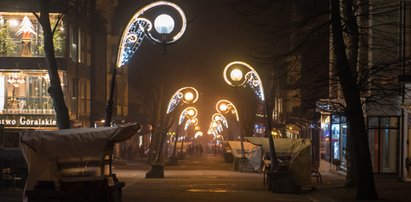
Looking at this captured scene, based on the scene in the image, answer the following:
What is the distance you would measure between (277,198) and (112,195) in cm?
980

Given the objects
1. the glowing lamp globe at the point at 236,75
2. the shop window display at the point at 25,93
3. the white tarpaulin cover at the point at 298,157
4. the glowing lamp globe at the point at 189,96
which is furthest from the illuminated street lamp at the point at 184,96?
the white tarpaulin cover at the point at 298,157

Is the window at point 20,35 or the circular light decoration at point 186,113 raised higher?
the window at point 20,35

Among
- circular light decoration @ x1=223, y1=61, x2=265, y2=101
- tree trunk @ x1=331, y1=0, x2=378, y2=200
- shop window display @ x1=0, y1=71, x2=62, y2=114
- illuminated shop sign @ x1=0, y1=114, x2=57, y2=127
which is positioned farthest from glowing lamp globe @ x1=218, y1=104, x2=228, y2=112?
tree trunk @ x1=331, y1=0, x2=378, y2=200

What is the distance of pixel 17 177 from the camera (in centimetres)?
2452

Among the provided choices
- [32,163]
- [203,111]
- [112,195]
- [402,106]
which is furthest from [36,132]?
[203,111]

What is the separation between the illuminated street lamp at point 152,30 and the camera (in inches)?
875

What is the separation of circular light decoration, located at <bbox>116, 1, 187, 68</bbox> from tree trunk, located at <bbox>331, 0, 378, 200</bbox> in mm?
4741

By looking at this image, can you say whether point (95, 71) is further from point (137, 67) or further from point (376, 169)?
point (376, 169)

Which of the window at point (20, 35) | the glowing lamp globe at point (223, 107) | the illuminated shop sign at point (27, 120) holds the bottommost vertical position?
the illuminated shop sign at point (27, 120)

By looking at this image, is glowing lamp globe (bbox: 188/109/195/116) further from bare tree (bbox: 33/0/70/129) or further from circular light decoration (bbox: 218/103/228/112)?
bare tree (bbox: 33/0/70/129)

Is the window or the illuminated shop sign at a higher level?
the window

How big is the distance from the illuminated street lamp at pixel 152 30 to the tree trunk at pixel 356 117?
4.74 metres

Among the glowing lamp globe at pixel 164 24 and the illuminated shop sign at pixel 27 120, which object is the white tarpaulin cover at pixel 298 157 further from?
the illuminated shop sign at pixel 27 120

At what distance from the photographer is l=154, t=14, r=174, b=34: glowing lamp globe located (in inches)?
873
